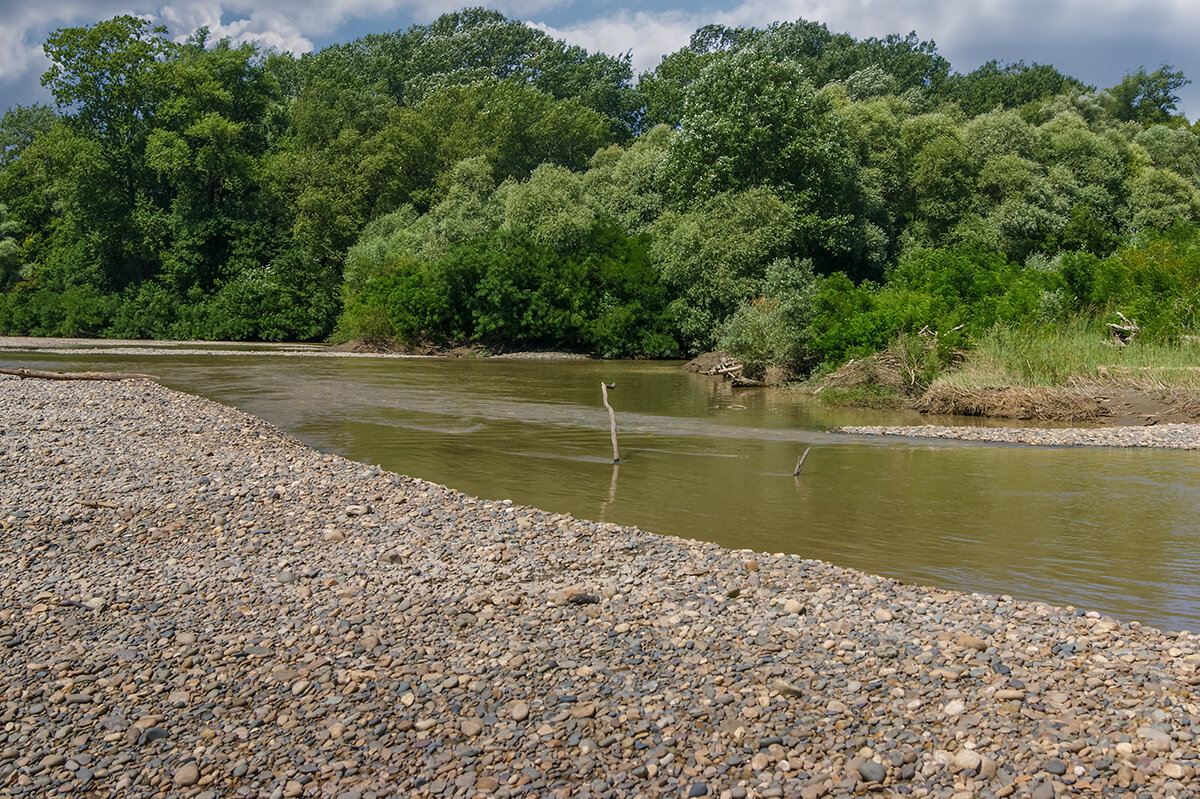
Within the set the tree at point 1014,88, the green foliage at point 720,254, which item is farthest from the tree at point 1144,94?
the green foliage at point 720,254

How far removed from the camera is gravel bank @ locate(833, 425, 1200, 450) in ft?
67.3

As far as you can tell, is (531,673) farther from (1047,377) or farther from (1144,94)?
(1144,94)

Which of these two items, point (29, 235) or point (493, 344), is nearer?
point (493, 344)

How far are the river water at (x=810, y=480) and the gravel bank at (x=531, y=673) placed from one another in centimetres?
195

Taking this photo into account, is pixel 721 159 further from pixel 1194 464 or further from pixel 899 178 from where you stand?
pixel 1194 464

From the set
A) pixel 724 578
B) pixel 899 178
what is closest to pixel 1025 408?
pixel 724 578

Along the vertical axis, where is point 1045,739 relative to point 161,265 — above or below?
below

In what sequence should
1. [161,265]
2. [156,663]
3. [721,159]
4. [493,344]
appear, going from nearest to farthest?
[156,663]
[721,159]
[493,344]
[161,265]

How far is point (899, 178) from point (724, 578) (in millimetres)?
48015

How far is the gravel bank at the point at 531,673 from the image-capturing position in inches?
230

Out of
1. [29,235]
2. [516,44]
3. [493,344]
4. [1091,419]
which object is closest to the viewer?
[1091,419]

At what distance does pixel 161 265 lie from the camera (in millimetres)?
68312

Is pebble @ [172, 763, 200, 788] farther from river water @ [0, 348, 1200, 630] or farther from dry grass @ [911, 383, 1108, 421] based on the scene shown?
dry grass @ [911, 383, 1108, 421]

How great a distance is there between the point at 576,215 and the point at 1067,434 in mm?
32649
